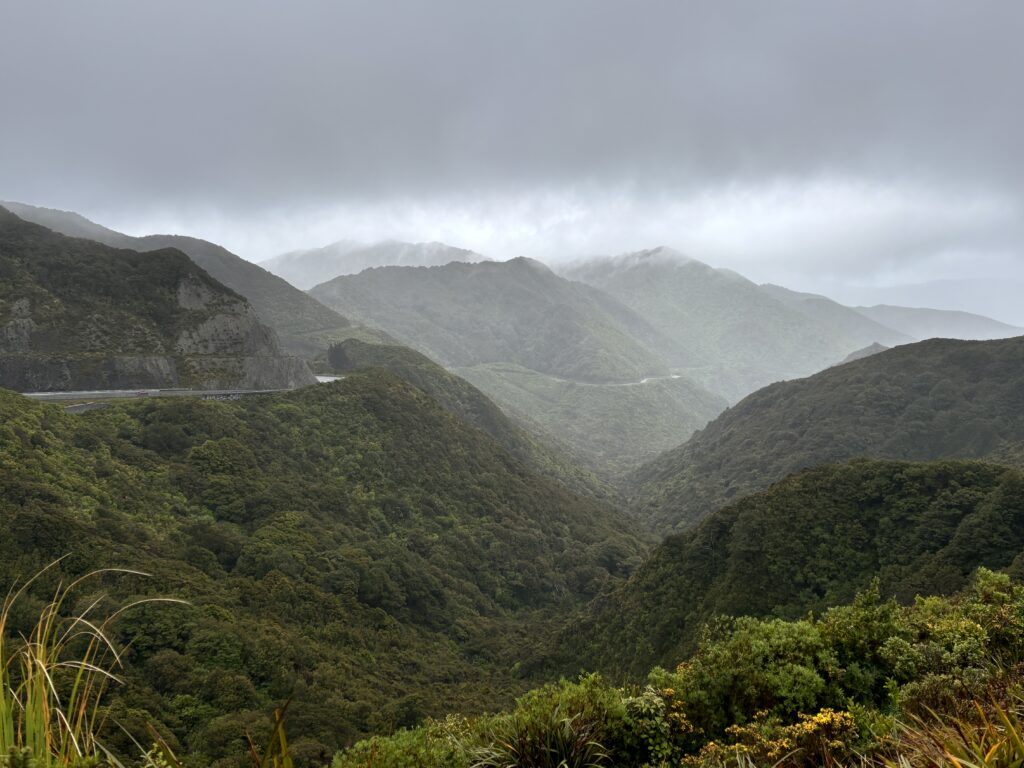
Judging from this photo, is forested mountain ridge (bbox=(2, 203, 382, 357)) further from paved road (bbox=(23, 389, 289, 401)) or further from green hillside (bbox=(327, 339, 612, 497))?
paved road (bbox=(23, 389, 289, 401))

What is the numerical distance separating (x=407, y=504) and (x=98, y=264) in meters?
38.2

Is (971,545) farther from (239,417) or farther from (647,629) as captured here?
(239,417)

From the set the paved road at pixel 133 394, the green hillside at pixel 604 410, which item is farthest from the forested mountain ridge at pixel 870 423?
the paved road at pixel 133 394

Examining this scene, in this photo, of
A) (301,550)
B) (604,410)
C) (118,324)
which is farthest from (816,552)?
(604,410)

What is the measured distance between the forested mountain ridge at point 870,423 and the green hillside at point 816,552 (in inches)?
1400

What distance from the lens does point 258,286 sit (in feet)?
450

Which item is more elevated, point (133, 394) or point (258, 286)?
point (258, 286)

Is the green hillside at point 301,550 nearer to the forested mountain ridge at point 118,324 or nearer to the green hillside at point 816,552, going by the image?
the forested mountain ridge at point 118,324

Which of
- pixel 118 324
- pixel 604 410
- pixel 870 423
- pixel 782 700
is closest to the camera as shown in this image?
pixel 782 700

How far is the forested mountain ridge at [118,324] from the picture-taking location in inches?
1713

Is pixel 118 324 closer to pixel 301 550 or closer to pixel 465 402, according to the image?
pixel 301 550

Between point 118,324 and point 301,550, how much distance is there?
100 ft

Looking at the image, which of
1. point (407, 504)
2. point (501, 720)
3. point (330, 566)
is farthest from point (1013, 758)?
point (407, 504)

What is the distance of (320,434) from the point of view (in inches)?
1939
